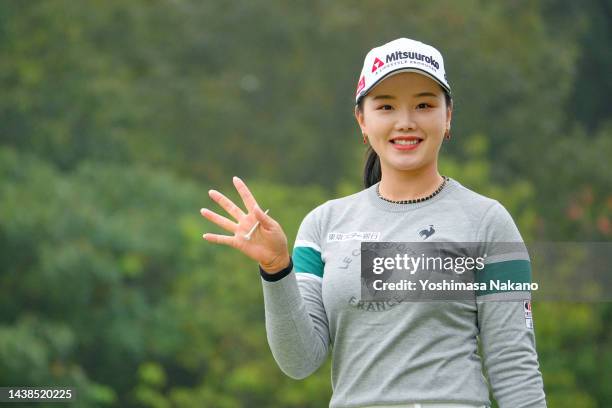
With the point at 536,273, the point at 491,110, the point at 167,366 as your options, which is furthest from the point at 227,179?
the point at 536,273

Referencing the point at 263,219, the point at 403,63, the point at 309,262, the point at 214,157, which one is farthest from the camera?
the point at 214,157

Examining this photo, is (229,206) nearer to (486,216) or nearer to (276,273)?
(276,273)

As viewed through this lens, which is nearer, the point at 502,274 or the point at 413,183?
the point at 502,274

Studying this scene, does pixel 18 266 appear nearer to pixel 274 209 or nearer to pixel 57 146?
pixel 274 209

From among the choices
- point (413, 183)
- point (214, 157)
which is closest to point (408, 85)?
point (413, 183)

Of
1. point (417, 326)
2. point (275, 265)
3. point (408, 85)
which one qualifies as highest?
point (408, 85)

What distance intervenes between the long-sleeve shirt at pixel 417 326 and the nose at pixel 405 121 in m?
0.15

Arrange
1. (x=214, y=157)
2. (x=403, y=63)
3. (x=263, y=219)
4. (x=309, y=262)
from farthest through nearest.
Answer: (x=214, y=157), (x=309, y=262), (x=403, y=63), (x=263, y=219)

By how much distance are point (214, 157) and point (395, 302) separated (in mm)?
19261

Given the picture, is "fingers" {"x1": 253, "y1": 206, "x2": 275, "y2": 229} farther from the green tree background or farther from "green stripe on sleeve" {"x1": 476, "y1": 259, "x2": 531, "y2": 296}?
the green tree background

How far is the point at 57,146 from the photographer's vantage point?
18156mm

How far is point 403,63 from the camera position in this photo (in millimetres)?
2334

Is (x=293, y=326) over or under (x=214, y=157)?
under

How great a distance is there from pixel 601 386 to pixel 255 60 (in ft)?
37.6
